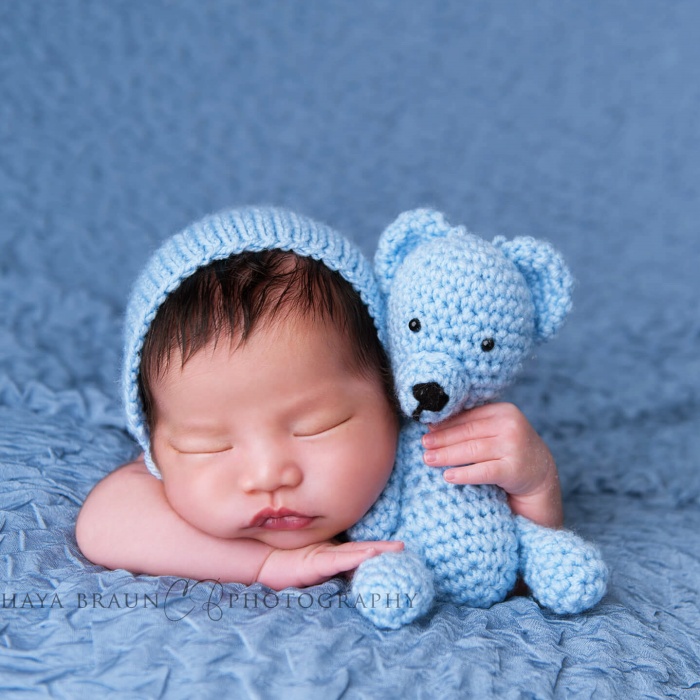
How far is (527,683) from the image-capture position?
876 mm

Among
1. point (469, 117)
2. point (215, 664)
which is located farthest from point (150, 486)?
point (469, 117)

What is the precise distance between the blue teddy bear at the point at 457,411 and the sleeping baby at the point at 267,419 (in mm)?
38

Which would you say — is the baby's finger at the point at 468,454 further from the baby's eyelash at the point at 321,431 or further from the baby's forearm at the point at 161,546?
the baby's forearm at the point at 161,546

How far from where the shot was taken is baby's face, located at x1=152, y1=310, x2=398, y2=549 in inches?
39.8

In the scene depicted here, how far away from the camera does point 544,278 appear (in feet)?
3.50

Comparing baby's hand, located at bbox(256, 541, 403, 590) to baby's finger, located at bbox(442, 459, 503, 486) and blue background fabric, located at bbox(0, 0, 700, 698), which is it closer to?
baby's finger, located at bbox(442, 459, 503, 486)

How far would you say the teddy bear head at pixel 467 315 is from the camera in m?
0.98

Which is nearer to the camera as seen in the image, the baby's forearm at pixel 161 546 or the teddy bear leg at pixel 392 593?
the teddy bear leg at pixel 392 593

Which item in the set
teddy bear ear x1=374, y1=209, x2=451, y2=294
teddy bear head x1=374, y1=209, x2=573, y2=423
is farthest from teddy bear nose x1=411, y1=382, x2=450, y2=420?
teddy bear ear x1=374, y1=209, x2=451, y2=294

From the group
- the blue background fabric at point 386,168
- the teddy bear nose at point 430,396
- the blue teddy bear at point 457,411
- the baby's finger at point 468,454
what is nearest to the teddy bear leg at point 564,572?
the blue teddy bear at point 457,411

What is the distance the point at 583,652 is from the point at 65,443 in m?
0.89

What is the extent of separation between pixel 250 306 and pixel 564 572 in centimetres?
48

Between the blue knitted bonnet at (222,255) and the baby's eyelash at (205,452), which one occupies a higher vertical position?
the blue knitted bonnet at (222,255)

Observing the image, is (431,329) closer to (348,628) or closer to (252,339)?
(252,339)
